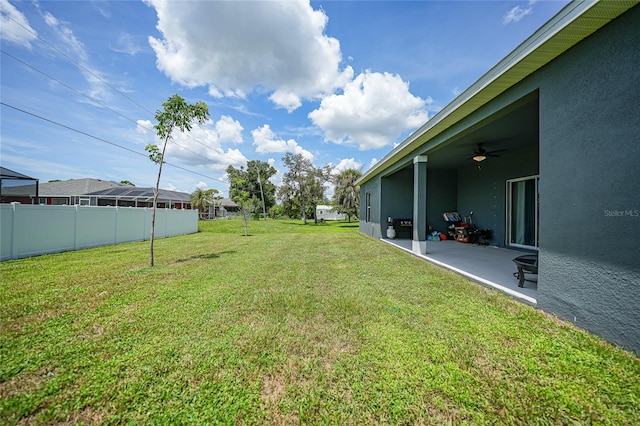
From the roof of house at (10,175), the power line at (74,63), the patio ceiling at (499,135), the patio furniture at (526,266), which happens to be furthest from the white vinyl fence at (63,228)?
the patio furniture at (526,266)

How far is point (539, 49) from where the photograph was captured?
8.46 ft

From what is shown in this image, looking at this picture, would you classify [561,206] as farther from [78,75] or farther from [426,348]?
[78,75]

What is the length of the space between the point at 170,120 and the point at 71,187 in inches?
961

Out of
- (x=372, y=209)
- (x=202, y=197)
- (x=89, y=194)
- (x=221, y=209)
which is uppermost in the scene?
(x=202, y=197)

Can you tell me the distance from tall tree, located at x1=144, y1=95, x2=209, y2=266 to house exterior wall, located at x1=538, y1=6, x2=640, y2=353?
6.51 m

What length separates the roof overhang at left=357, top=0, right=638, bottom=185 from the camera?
6.93ft

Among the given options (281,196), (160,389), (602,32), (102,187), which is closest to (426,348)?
(160,389)

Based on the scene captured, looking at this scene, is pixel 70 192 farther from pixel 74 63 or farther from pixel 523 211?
pixel 523 211

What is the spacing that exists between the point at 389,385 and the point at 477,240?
824 cm

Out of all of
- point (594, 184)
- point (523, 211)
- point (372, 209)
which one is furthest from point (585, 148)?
point (372, 209)

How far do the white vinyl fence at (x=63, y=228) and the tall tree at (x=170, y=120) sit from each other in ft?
11.1

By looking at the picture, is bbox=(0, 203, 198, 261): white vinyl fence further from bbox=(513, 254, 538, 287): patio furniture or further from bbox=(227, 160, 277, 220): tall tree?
bbox=(227, 160, 277, 220): tall tree

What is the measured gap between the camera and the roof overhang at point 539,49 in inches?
83.1

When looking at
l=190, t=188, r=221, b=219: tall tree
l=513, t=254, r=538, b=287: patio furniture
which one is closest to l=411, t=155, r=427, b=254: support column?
l=513, t=254, r=538, b=287: patio furniture
